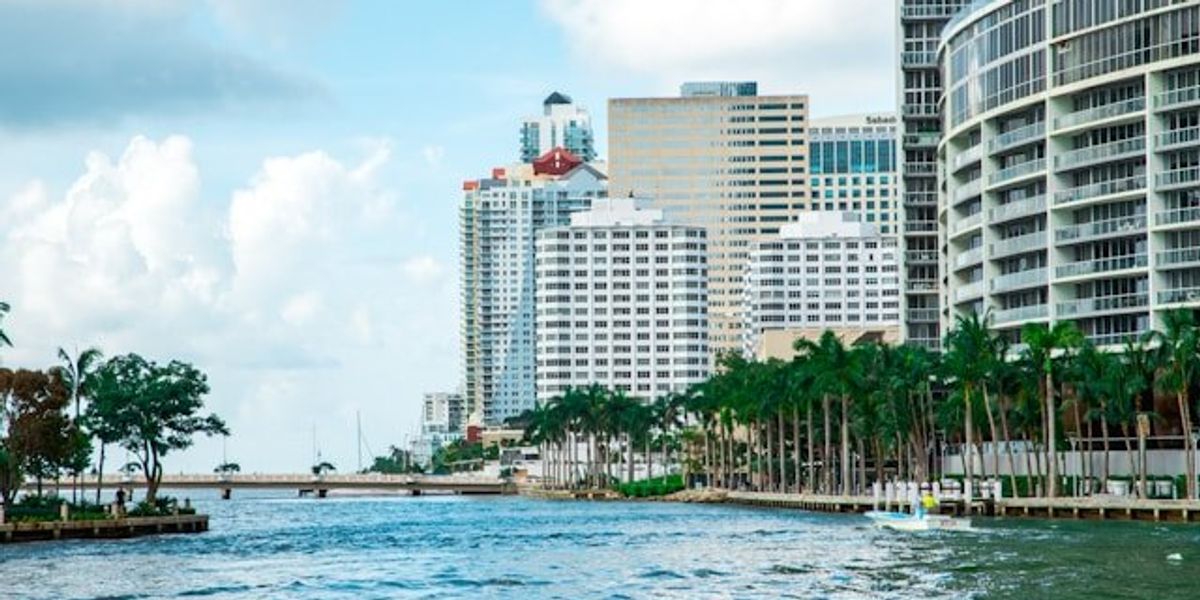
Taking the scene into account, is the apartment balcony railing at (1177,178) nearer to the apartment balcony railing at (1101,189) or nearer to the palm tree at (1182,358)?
the apartment balcony railing at (1101,189)

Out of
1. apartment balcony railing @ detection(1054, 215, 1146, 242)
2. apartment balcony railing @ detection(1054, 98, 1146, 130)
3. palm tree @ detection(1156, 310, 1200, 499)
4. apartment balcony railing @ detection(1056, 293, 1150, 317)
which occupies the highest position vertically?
apartment balcony railing @ detection(1054, 98, 1146, 130)

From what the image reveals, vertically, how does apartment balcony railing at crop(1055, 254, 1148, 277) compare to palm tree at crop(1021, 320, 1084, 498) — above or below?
above

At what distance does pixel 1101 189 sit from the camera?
634 ft

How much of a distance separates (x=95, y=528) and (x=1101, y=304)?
304ft

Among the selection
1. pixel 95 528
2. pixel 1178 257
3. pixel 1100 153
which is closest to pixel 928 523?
pixel 1178 257

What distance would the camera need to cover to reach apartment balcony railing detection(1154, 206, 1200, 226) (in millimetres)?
185625

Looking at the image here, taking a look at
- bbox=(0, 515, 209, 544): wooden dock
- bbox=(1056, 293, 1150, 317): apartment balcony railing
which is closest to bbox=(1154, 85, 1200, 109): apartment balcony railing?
bbox=(1056, 293, 1150, 317): apartment balcony railing

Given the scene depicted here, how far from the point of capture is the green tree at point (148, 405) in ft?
569

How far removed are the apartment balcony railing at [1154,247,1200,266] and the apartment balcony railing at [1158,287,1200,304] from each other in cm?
232

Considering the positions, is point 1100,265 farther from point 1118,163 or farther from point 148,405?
point 148,405

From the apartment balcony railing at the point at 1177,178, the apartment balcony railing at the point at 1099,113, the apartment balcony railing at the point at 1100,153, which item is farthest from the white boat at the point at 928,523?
the apartment balcony railing at the point at 1099,113

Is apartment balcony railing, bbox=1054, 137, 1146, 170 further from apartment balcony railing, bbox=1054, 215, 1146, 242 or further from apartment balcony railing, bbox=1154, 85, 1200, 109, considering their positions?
apartment balcony railing, bbox=1054, 215, 1146, 242

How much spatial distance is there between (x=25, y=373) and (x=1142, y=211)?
9715 centimetres

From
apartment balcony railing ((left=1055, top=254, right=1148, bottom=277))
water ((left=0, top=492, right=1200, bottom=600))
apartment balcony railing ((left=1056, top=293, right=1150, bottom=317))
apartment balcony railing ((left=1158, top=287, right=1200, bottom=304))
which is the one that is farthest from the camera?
apartment balcony railing ((left=1055, top=254, right=1148, bottom=277))
